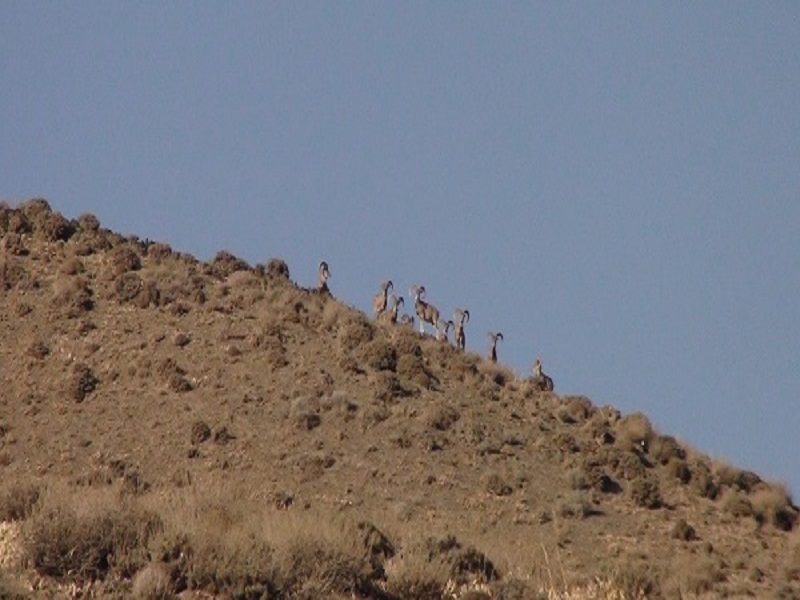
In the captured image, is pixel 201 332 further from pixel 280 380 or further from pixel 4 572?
pixel 4 572

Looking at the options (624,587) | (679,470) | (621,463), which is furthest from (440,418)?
(624,587)

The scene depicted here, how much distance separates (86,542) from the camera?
15547 millimetres

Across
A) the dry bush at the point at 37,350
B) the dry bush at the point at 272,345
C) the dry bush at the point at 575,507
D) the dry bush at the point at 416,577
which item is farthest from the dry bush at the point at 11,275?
the dry bush at the point at 416,577

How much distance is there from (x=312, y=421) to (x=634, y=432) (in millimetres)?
10422

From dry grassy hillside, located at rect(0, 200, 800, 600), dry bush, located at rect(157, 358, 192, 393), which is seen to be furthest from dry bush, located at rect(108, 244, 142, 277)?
dry bush, located at rect(157, 358, 192, 393)

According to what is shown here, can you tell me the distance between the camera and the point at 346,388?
157 feet


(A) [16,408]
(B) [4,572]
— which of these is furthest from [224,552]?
(A) [16,408]

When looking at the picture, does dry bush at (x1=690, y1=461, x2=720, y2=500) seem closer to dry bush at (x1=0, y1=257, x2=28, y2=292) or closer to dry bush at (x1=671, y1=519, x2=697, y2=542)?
dry bush at (x1=671, y1=519, x2=697, y2=542)

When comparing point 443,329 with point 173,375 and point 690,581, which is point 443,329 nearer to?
point 173,375

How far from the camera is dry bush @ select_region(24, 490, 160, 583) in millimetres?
15453

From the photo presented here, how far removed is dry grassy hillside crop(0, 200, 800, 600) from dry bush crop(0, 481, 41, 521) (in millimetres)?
9281

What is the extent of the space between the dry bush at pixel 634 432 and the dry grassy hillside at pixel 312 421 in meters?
0.09

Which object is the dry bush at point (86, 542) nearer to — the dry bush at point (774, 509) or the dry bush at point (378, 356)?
the dry bush at point (774, 509)

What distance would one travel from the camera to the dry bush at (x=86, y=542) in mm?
15453
